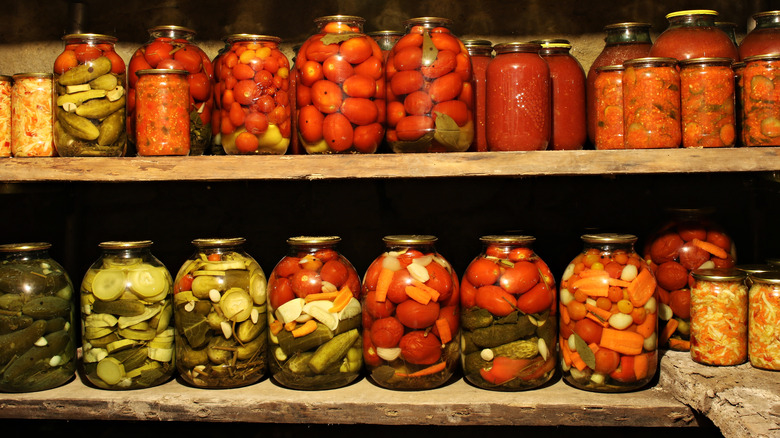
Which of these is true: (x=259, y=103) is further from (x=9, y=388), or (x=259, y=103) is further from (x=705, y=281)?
(x=705, y=281)

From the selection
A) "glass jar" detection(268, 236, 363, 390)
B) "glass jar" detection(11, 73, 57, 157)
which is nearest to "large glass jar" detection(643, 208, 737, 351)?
"glass jar" detection(268, 236, 363, 390)

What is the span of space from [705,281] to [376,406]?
598 millimetres

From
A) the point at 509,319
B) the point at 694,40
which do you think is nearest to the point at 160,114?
the point at 509,319

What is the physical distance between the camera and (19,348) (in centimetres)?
118

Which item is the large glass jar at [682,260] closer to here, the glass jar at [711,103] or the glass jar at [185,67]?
the glass jar at [711,103]

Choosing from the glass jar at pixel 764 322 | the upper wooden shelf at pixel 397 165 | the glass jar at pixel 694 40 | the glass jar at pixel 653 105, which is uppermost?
the glass jar at pixel 694 40

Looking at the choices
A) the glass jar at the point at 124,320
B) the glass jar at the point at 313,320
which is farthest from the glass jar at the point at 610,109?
the glass jar at the point at 124,320

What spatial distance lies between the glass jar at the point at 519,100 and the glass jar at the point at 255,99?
1.26 feet

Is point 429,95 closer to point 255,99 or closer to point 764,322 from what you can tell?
point 255,99

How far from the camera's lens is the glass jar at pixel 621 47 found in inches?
51.9

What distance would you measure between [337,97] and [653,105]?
543 millimetres

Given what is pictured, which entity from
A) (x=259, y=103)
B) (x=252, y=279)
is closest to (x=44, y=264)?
(x=252, y=279)

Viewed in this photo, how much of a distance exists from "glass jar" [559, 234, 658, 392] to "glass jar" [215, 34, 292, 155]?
1.95ft

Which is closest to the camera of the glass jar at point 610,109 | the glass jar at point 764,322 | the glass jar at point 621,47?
the glass jar at point 764,322
